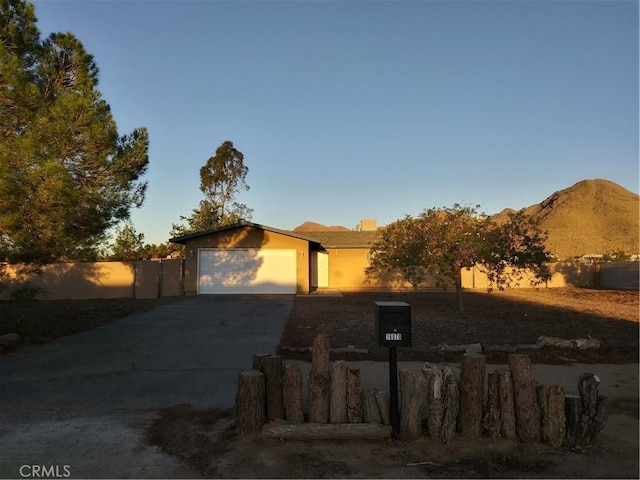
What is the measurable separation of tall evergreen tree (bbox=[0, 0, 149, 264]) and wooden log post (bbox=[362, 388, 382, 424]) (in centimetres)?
692

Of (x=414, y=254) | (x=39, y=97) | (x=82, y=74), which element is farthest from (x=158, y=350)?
(x=414, y=254)

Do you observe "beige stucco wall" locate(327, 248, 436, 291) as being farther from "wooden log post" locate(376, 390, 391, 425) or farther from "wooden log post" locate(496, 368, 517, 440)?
"wooden log post" locate(496, 368, 517, 440)

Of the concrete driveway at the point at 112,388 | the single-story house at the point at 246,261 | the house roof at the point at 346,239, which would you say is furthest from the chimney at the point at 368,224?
the concrete driveway at the point at 112,388

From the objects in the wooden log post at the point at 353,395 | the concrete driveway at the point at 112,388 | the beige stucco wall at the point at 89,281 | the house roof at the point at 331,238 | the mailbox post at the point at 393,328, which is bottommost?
the concrete driveway at the point at 112,388

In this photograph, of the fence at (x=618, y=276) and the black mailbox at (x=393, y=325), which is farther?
the fence at (x=618, y=276)

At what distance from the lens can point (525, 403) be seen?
14.3 ft

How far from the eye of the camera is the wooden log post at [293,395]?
15.0 ft

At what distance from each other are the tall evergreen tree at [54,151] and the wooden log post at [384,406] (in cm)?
702

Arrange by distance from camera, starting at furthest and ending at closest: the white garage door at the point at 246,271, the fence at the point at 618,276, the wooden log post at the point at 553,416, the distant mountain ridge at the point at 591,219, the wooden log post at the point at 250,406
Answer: the distant mountain ridge at the point at 591,219, the fence at the point at 618,276, the white garage door at the point at 246,271, the wooden log post at the point at 250,406, the wooden log post at the point at 553,416

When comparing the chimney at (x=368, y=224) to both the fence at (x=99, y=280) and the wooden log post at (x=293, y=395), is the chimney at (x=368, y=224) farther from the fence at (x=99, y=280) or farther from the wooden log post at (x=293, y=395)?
the wooden log post at (x=293, y=395)

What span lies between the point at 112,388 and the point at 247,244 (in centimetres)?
1699

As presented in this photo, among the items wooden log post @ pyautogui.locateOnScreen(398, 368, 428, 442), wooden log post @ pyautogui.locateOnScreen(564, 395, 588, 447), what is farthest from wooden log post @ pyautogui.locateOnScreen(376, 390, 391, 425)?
wooden log post @ pyautogui.locateOnScreen(564, 395, 588, 447)

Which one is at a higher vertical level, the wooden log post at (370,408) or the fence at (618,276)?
the fence at (618,276)

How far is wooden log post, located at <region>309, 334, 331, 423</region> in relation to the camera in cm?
453
